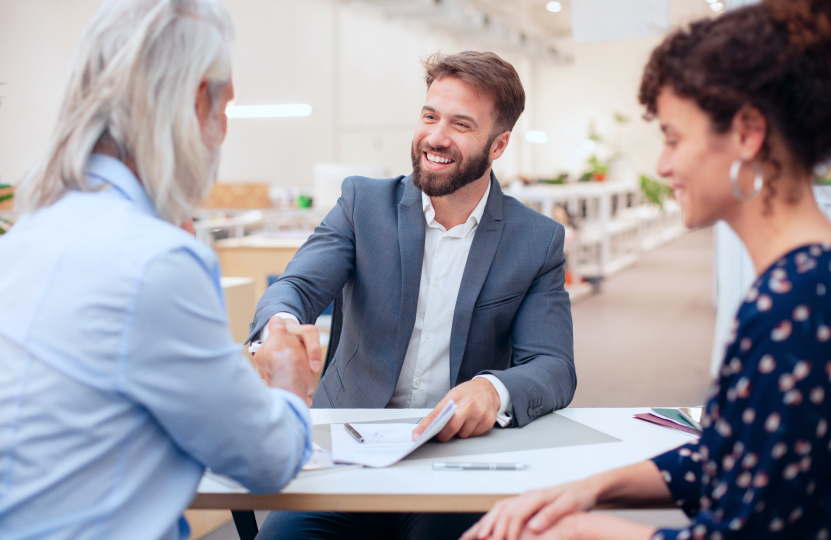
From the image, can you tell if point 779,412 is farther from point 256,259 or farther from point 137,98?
point 256,259

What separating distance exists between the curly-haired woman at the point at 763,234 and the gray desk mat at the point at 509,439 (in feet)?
0.92

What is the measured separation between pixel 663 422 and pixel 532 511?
50 centimetres

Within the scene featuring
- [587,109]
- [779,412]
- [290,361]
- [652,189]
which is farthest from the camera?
[587,109]

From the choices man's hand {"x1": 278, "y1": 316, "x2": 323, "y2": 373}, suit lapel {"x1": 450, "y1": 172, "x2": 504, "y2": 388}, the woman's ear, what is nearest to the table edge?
man's hand {"x1": 278, "y1": 316, "x2": 323, "y2": 373}

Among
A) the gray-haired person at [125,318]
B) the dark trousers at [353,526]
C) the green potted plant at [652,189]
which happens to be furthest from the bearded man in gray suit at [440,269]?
the green potted plant at [652,189]

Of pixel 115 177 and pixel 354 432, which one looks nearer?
pixel 115 177

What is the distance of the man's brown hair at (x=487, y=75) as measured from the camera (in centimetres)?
177

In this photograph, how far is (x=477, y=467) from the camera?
1.12m

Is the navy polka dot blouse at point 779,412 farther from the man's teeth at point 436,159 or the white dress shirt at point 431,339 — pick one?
the man's teeth at point 436,159

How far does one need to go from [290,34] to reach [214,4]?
11294 mm

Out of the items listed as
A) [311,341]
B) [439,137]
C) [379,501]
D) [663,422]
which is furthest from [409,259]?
[379,501]

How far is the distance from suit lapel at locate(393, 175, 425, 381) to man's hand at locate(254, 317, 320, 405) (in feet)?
1.47

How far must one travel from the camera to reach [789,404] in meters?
0.73

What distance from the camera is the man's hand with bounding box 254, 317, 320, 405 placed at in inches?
45.3
